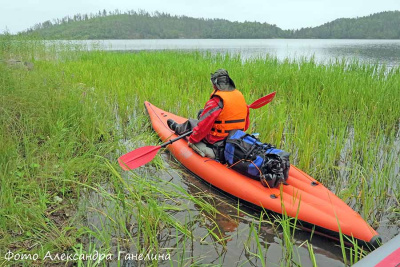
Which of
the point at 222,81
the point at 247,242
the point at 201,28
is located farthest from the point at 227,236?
the point at 201,28

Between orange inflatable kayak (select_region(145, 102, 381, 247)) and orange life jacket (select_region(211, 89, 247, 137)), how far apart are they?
37cm

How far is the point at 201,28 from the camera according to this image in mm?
88875

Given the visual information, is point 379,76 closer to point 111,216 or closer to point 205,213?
point 205,213

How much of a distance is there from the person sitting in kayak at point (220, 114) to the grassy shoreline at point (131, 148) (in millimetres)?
640

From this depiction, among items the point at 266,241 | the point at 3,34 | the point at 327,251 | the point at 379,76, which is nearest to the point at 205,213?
the point at 266,241

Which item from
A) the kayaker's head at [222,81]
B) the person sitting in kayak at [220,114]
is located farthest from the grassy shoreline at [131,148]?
the kayaker's head at [222,81]

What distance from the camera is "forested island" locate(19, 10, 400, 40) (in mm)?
64750

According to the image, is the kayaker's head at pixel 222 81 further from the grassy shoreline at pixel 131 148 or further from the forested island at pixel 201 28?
the forested island at pixel 201 28

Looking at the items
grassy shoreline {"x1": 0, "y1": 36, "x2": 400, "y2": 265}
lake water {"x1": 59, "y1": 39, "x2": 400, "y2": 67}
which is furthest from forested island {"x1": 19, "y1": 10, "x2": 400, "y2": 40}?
grassy shoreline {"x1": 0, "y1": 36, "x2": 400, "y2": 265}

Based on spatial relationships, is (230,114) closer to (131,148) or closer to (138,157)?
(138,157)

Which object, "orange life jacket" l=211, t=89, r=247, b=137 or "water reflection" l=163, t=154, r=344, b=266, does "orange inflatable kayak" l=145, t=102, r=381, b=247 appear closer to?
"water reflection" l=163, t=154, r=344, b=266

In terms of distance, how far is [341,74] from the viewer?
21.1 feet

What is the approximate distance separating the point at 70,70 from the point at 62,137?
5.55m

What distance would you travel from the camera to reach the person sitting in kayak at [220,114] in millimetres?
3076
